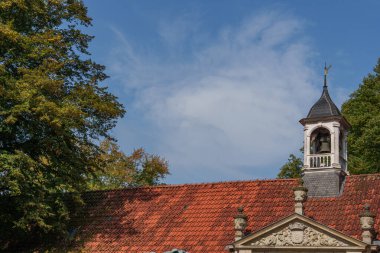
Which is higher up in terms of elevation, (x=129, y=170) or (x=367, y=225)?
(x=129, y=170)

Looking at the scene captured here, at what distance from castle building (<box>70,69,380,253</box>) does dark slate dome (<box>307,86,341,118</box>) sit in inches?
1.4

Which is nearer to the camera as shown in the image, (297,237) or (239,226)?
(297,237)

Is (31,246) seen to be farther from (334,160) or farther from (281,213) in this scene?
(334,160)

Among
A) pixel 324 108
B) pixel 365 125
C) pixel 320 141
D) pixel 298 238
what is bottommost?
pixel 298 238

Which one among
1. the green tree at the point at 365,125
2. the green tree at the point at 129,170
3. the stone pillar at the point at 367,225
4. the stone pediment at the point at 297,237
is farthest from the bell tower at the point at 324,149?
the green tree at the point at 129,170

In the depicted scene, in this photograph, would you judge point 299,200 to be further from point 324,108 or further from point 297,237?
Answer: point 324,108

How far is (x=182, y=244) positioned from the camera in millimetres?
21609

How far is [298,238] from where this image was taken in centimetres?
1911

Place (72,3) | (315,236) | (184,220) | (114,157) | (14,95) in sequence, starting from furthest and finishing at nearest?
1. (114,157)
2. (72,3)
3. (184,220)
4. (14,95)
5. (315,236)

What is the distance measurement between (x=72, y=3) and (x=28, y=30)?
208 cm

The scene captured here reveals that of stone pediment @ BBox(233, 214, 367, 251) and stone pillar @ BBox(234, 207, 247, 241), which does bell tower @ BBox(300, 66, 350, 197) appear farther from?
stone pillar @ BBox(234, 207, 247, 241)

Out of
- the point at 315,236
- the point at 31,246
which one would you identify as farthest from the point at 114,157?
the point at 315,236

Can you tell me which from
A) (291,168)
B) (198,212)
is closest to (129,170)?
(291,168)

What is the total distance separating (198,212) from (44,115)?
6.28 meters
